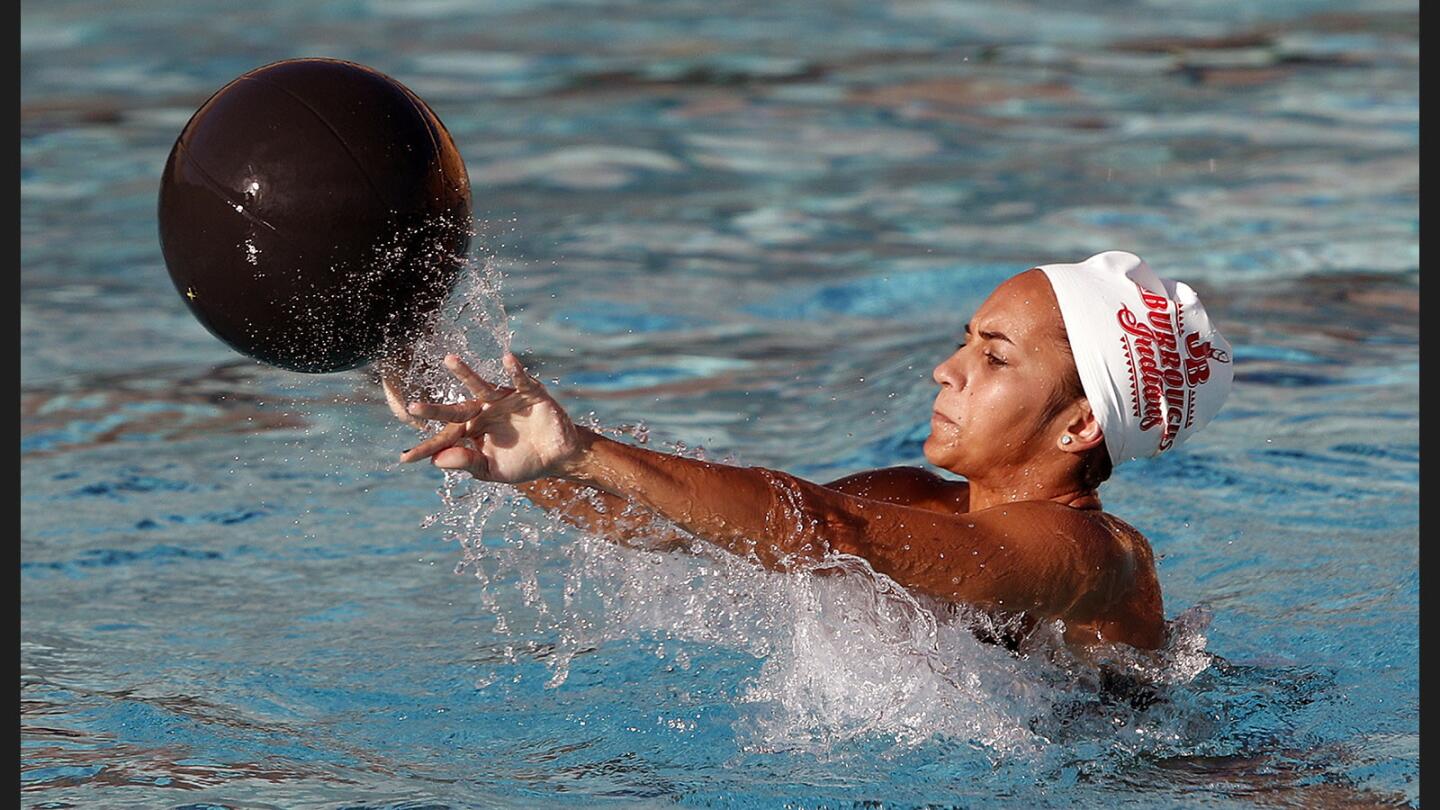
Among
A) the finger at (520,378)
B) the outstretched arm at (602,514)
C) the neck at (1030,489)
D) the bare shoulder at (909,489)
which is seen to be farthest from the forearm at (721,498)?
the bare shoulder at (909,489)

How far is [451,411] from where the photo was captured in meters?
2.79

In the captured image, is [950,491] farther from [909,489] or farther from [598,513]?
[598,513]

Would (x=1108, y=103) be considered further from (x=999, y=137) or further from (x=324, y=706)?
(x=324, y=706)

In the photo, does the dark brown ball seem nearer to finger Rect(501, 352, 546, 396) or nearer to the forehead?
finger Rect(501, 352, 546, 396)

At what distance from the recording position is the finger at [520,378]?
9.09ft

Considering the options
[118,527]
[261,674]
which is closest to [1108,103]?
[118,527]

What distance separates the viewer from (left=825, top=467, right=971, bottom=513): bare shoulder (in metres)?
3.91

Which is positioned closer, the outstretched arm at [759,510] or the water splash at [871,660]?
the outstretched arm at [759,510]

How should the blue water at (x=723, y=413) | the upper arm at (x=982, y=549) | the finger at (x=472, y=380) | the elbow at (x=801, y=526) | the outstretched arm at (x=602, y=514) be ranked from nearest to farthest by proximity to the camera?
the finger at (x=472, y=380) < the elbow at (x=801, y=526) < the upper arm at (x=982, y=549) < the outstretched arm at (x=602, y=514) < the blue water at (x=723, y=413)

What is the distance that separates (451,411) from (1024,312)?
1250mm

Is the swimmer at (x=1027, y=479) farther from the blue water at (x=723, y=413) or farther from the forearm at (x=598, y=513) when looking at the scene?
the blue water at (x=723, y=413)

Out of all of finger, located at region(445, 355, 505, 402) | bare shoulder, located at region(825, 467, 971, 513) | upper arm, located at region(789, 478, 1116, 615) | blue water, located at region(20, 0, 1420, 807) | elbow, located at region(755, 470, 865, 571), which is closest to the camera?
finger, located at region(445, 355, 505, 402)

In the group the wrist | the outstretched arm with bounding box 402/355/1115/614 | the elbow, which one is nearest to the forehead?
the outstretched arm with bounding box 402/355/1115/614

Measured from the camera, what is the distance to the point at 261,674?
409 centimetres
